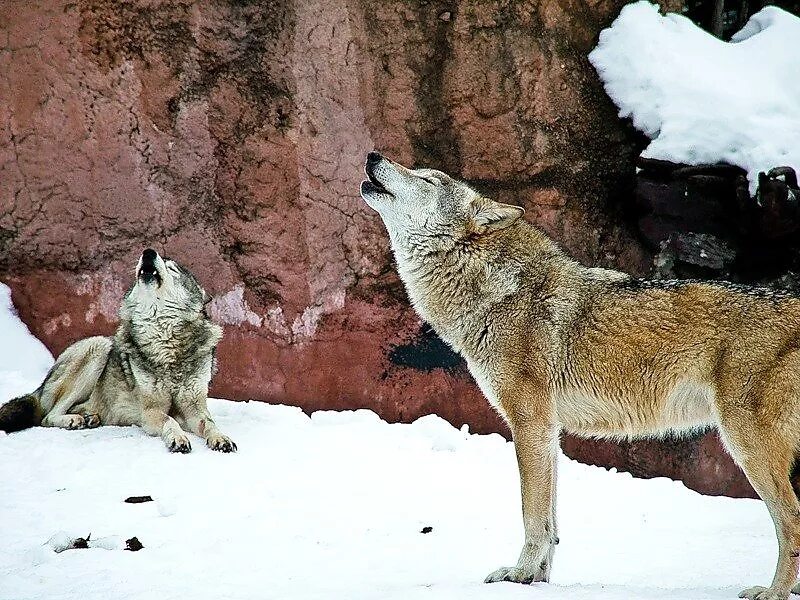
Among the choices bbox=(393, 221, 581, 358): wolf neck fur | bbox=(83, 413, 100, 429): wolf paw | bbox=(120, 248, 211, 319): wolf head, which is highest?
bbox=(393, 221, 581, 358): wolf neck fur

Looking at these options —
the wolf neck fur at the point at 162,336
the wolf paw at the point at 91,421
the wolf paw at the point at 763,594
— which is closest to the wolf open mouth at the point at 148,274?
the wolf neck fur at the point at 162,336

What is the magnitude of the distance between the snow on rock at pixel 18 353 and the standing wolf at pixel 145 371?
0.69 m

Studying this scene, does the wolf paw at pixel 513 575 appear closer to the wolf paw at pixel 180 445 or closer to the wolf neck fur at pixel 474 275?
the wolf neck fur at pixel 474 275

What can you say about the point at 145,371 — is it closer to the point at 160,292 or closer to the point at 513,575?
the point at 160,292

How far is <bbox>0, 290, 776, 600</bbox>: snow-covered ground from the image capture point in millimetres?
3857

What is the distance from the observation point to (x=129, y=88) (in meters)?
8.20

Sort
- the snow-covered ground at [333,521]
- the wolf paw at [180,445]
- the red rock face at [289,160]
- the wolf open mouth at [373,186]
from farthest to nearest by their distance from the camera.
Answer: the red rock face at [289,160] → the wolf paw at [180,445] → the wolf open mouth at [373,186] → the snow-covered ground at [333,521]

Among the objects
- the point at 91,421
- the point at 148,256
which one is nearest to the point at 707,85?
the point at 148,256

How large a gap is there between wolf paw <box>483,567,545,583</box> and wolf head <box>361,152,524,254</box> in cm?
167

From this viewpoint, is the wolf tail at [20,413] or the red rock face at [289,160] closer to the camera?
the wolf tail at [20,413]

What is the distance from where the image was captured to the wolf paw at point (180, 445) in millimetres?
6133

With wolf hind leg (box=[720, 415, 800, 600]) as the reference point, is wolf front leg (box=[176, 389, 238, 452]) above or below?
below

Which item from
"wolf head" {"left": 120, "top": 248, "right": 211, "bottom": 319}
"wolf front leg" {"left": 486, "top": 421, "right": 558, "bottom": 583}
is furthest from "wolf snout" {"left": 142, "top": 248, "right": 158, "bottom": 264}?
"wolf front leg" {"left": 486, "top": 421, "right": 558, "bottom": 583}

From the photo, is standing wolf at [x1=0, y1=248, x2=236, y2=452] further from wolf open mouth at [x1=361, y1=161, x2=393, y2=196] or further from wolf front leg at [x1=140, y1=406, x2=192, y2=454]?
wolf open mouth at [x1=361, y1=161, x2=393, y2=196]
